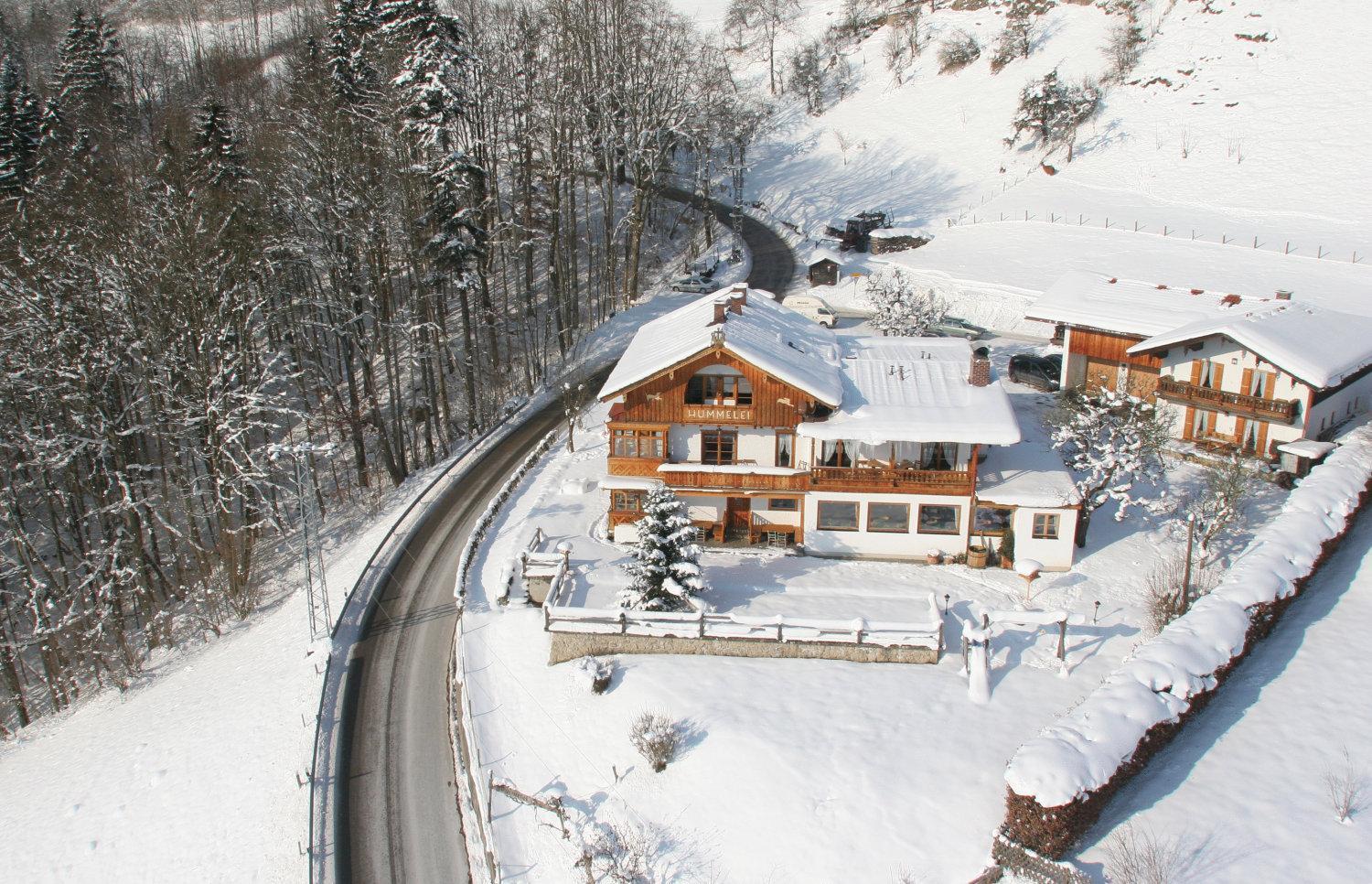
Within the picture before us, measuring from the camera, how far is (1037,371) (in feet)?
149

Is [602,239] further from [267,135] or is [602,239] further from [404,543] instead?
[404,543]

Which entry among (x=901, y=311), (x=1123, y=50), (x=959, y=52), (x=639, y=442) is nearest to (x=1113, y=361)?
(x=901, y=311)

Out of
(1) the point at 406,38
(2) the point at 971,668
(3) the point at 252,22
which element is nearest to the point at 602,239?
(1) the point at 406,38

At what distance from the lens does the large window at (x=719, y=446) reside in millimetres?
34000

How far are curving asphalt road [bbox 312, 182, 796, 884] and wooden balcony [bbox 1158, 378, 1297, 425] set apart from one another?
27.7 meters

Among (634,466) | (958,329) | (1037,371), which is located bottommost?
(634,466)

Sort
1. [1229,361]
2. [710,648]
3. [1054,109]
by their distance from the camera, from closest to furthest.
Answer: [710,648] < [1229,361] < [1054,109]

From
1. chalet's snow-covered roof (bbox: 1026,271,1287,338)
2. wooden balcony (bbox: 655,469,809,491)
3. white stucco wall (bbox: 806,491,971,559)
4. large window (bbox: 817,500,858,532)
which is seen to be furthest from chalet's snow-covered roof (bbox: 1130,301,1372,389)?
wooden balcony (bbox: 655,469,809,491)

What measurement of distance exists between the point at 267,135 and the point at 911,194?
48.6 meters

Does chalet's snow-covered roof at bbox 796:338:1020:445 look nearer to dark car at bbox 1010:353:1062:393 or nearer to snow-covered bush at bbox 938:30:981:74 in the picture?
dark car at bbox 1010:353:1062:393

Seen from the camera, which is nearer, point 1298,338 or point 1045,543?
point 1045,543

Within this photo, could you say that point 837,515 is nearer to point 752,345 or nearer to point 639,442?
point 752,345

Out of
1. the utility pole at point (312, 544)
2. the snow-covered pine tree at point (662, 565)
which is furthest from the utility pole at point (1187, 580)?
the utility pole at point (312, 544)

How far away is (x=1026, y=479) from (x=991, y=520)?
6.38 ft
